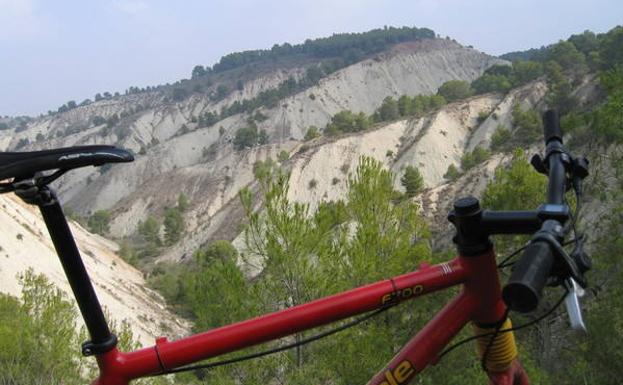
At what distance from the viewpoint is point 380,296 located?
243 cm

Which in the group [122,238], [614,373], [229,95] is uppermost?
[229,95]

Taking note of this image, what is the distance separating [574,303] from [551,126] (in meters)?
1.26

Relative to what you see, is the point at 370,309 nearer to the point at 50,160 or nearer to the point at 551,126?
the point at 551,126

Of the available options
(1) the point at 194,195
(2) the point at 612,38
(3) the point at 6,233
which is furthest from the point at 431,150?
(3) the point at 6,233

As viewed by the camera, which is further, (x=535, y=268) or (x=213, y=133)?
(x=213, y=133)

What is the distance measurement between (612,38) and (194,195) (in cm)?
5250

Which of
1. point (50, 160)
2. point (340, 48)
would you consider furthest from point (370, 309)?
point (340, 48)

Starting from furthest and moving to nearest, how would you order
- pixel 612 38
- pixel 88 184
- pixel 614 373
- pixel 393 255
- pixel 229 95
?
1. pixel 229 95
2. pixel 88 184
3. pixel 612 38
4. pixel 393 255
5. pixel 614 373

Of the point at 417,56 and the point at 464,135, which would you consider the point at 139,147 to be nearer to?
the point at 417,56

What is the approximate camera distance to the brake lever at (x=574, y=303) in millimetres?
1637

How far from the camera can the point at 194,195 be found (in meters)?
73.6

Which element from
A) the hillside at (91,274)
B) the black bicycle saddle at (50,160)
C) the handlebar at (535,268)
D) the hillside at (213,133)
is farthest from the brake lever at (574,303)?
the hillside at (213,133)

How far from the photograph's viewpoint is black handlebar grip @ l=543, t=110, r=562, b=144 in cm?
265

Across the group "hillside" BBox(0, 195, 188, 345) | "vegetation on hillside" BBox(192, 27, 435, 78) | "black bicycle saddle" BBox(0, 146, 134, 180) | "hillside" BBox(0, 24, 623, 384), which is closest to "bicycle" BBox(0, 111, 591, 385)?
"black bicycle saddle" BBox(0, 146, 134, 180)
